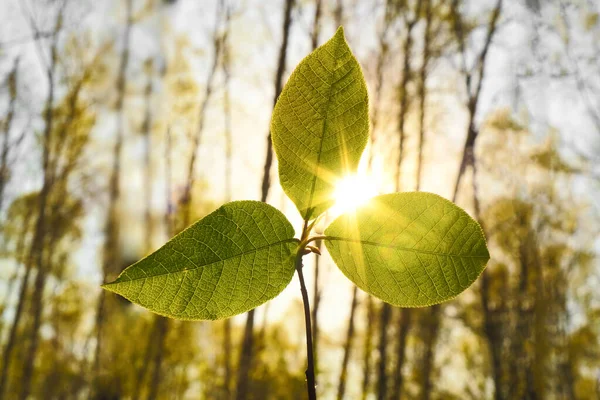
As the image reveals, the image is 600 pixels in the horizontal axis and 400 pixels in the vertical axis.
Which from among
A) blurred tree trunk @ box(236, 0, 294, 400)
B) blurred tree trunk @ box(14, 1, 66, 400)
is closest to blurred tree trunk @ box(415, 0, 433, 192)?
blurred tree trunk @ box(236, 0, 294, 400)

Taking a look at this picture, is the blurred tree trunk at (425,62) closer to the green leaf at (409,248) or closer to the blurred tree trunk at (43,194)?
the green leaf at (409,248)

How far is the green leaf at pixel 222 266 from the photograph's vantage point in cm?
20

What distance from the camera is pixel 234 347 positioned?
8398 millimetres

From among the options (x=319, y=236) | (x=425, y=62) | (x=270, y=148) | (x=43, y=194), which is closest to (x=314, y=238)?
(x=319, y=236)

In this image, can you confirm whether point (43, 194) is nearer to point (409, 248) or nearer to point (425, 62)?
point (425, 62)

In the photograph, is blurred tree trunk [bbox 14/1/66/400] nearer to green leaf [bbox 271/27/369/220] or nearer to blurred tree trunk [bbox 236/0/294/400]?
blurred tree trunk [bbox 236/0/294/400]

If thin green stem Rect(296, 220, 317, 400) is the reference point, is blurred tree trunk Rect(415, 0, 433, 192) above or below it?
above

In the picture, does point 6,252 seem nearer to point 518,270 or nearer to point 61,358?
point 61,358

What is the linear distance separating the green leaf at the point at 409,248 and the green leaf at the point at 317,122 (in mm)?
20

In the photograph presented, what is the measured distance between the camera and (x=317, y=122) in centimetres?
22

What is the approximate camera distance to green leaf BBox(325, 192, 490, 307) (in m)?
0.21

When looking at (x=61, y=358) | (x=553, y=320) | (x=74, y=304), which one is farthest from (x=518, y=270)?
(x=61, y=358)

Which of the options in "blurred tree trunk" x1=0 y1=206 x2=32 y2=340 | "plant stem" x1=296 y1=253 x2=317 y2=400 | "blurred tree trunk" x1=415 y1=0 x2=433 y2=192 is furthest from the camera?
"blurred tree trunk" x1=0 y1=206 x2=32 y2=340

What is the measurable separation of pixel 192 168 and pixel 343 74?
383 cm
